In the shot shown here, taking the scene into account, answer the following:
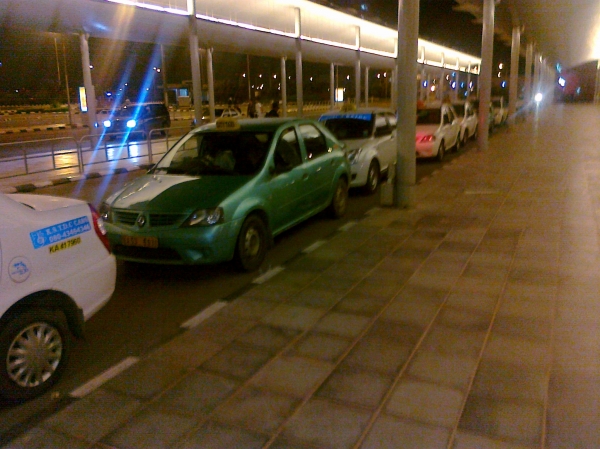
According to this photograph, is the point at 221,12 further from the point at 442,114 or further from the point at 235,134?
the point at 235,134

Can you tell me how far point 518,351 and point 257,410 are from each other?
2.09 m

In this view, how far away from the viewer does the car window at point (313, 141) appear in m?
7.93

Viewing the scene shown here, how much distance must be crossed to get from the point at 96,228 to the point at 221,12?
51.7 feet

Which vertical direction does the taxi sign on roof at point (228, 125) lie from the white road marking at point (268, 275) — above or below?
above

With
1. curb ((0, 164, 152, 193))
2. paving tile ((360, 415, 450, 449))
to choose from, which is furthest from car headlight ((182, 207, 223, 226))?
curb ((0, 164, 152, 193))

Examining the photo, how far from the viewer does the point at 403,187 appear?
374 inches

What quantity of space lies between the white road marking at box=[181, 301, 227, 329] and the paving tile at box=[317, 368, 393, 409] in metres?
1.55

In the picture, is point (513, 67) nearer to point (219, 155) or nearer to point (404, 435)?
point (219, 155)

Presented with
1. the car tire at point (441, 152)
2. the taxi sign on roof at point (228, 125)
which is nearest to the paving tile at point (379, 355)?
the taxi sign on roof at point (228, 125)

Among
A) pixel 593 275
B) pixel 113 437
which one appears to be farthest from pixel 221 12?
pixel 113 437

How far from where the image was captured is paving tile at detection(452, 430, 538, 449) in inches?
124

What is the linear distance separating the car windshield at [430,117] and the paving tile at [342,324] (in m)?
12.5

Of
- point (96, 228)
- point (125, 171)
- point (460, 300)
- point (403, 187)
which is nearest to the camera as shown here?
point (96, 228)

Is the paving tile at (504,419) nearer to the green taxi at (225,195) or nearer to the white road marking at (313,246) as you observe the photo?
the green taxi at (225,195)
